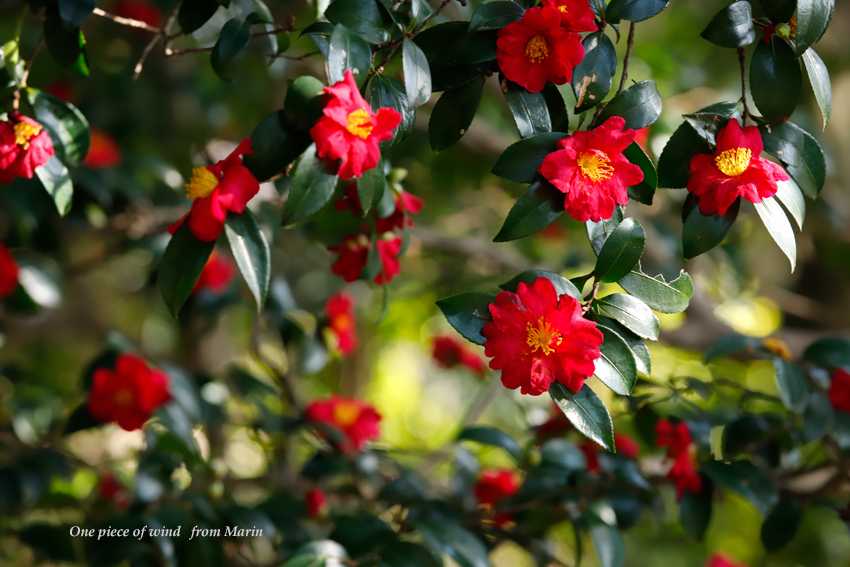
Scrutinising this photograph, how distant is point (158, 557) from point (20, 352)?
1412 millimetres

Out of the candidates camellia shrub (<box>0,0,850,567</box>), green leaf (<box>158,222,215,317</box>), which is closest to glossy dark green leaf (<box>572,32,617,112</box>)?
camellia shrub (<box>0,0,850,567</box>)

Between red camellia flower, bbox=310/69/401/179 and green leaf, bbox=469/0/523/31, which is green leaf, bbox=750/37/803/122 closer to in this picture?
green leaf, bbox=469/0/523/31

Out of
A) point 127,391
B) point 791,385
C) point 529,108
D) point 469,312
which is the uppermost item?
point 529,108

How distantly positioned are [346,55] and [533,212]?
0.19 meters

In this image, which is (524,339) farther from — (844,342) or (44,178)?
(844,342)

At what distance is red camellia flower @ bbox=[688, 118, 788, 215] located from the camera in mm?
722

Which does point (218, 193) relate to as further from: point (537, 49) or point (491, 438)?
point (491, 438)

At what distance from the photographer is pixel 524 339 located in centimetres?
68

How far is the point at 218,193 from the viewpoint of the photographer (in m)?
0.71

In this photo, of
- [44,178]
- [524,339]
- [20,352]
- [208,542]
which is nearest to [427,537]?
[208,542]

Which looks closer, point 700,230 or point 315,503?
point 700,230

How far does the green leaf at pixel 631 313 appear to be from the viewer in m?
0.72

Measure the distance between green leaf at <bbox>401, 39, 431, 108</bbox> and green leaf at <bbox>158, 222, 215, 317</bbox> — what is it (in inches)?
7.8

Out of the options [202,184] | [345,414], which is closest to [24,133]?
[202,184]
